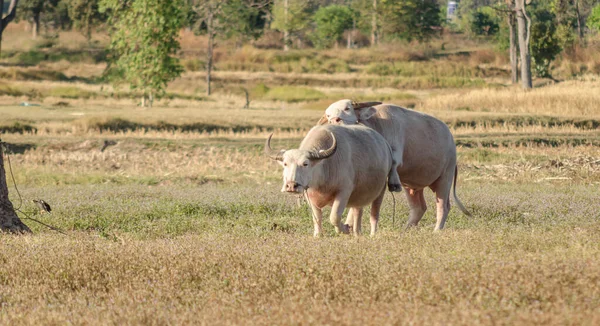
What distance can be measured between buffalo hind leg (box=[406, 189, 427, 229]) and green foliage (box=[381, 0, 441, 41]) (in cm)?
7839

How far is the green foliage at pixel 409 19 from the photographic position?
9062 centimetres

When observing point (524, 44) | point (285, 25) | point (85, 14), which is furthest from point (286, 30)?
point (524, 44)

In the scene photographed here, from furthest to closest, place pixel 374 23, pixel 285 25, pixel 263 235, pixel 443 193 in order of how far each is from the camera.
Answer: pixel 374 23 < pixel 285 25 < pixel 443 193 < pixel 263 235

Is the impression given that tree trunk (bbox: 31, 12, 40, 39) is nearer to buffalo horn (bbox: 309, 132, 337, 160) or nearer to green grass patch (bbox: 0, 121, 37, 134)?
green grass patch (bbox: 0, 121, 37, 134)

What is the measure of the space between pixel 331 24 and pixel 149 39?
5724 cm

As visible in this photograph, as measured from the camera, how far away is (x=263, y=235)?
11047mm

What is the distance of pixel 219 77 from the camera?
212ft

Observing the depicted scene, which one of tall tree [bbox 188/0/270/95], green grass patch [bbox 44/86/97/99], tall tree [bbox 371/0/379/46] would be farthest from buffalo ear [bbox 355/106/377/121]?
tall tree [bbox 371/0/379/46]

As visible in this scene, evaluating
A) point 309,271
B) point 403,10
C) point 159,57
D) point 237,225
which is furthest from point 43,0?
point 309,271

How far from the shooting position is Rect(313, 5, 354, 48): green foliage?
97200mm

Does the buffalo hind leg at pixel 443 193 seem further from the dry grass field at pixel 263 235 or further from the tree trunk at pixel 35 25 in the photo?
the tree trunk at pixel 35 25

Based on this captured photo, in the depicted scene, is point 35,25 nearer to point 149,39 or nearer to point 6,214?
point 149,39

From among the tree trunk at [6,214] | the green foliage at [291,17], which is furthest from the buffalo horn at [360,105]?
the green foliage at [291,17]

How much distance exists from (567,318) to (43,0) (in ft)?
277
